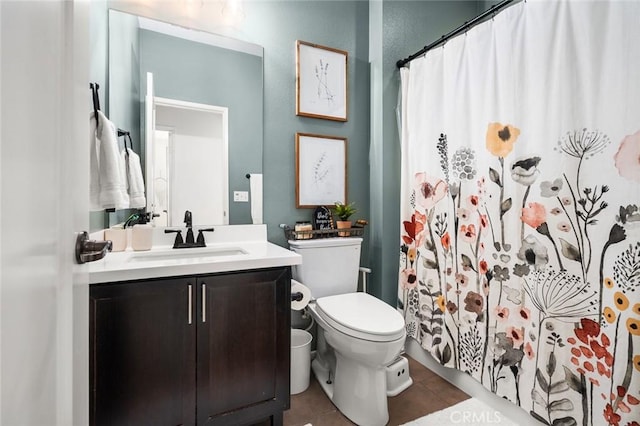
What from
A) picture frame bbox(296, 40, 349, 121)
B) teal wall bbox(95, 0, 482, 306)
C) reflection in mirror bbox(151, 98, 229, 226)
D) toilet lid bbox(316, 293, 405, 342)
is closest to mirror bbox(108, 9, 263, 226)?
reflection in mirror bbox(151, 98, 229, 226)

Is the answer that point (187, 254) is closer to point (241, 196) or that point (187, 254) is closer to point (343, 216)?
point (241, 196)

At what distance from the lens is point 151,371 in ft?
3.85

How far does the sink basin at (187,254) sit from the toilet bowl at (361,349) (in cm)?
54

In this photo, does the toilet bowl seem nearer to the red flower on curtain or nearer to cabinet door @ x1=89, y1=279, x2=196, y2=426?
the red flower on curtain

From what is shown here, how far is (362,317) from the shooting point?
1.52m

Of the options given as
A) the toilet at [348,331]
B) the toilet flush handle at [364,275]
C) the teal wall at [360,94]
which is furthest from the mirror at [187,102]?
the toilet flush handle at [364,275]

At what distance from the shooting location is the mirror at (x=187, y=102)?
1.58 meters

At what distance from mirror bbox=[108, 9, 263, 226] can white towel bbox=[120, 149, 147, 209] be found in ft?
0.29

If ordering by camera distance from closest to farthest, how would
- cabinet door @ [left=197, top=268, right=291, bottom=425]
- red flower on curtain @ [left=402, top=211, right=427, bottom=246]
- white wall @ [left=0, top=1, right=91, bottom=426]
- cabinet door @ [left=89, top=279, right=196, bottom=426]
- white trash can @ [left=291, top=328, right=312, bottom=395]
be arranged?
white wall @ [left=0, top=1, right=91, bottom=426], cabinet door @ [left=89, top=279, right=196, bottom=426], cabinet door @ [left=197, top=268, right=291, bottom=425], white trash can @ [left=291, top=328, right=312, bottom=395], red flower on curtain @ [left=402, top=211, right=427, bottom=246]

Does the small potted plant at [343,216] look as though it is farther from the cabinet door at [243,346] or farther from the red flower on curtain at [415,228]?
the cabinet door at [243,346]

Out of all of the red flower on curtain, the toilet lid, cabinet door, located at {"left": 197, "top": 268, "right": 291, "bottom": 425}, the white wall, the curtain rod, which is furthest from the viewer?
the red flower on curtain

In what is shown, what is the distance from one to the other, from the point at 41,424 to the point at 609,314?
1.68 m

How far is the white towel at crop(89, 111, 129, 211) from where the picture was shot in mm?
1165

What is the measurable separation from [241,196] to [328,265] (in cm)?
66
